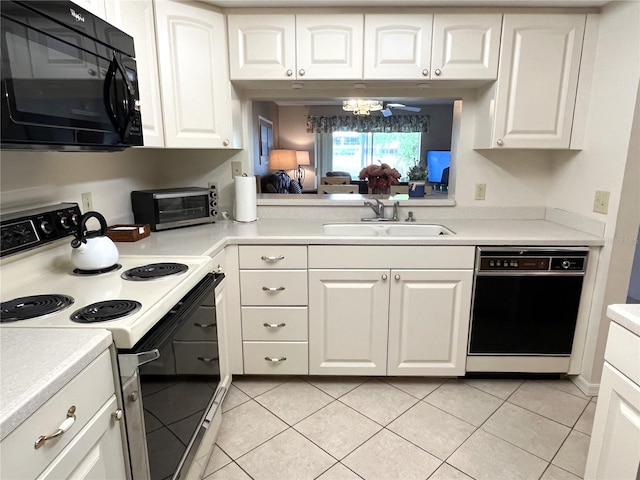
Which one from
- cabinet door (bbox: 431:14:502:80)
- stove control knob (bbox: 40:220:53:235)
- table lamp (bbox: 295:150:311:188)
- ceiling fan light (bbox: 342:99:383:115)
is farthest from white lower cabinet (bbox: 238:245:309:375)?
table lamp (bbox: 295:150:311:188)

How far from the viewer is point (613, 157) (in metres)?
1.93

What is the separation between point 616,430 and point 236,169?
7.47ft

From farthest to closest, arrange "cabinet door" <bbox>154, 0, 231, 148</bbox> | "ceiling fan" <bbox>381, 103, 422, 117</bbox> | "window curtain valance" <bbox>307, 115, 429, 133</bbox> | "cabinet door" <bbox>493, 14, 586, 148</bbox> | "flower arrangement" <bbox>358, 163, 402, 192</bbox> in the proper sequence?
"window curtain valance" <bbox>307, 115, 429, 133</bbox>
"ceiling fan" <bbox>381, 103, 422, 117</bbox>
"flower arrangement" <bbox>358, 163, 402, 192</bbox>
"cabinet door" <bbox>493, 14, 586, 148</bbox>
"cabinet door" <bbox>154, 0, 231, 148</bbox>

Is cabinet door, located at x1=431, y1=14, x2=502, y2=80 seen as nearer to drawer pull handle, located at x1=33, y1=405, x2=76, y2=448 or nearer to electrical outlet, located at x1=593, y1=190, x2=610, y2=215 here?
electrical outlet, located at x1=593, y1=190, x2=610, y2=215

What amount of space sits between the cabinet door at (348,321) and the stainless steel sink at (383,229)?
43 centimetres

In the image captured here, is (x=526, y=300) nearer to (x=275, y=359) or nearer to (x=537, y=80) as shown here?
(x=537, y=80)

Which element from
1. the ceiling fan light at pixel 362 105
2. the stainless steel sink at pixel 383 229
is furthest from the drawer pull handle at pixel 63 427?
the ceiling fan light at pixel 362 105

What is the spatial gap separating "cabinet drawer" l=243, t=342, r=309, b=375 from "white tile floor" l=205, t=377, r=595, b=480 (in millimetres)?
100

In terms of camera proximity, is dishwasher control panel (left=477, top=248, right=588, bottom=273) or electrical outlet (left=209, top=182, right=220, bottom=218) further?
electrical outlet (left=209, top=182, right=220, bottom=218)

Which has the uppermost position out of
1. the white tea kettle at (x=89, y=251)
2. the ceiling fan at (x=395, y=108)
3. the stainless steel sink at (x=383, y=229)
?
the ceiling fan at (x=395, y=108)

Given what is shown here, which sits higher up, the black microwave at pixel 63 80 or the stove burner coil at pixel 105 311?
the black microwave at pixel 63 80

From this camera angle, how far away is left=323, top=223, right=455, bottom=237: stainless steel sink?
2.45m

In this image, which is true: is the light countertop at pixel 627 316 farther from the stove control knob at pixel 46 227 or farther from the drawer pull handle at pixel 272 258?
the stove control knob at pixel 46 227

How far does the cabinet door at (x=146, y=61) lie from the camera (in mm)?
1724
